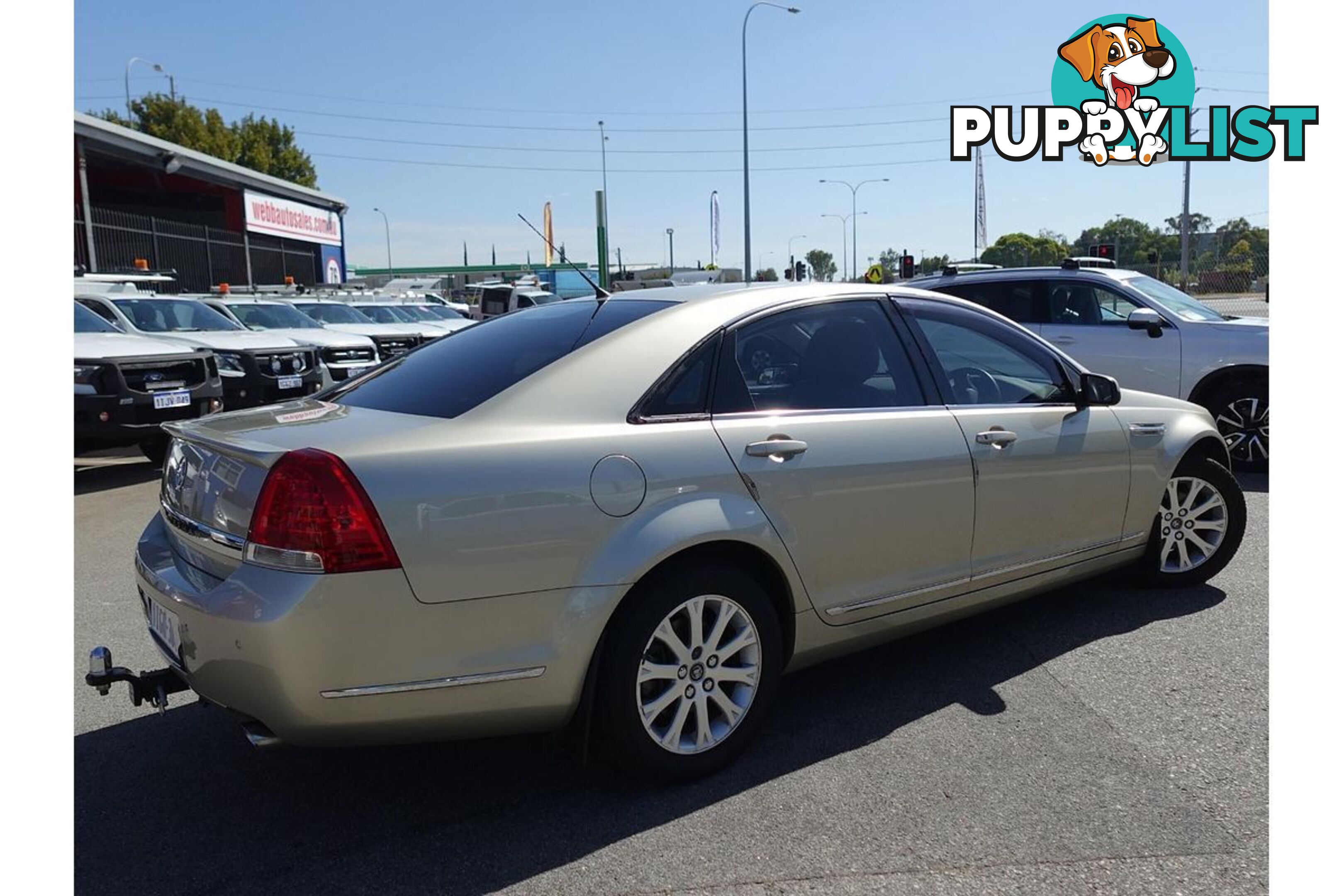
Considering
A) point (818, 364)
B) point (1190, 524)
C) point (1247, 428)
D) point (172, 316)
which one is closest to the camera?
point (818, 364)

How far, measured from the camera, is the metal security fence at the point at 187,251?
78.4ft

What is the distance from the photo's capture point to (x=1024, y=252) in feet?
130

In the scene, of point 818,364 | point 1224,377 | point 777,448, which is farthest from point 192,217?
point 777,448

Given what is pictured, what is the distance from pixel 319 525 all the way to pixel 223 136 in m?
51.5

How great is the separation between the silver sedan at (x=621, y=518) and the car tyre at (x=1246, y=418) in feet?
16.6

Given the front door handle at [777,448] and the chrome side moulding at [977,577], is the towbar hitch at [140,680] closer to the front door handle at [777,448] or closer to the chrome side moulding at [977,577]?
the front door handle at [777,448]

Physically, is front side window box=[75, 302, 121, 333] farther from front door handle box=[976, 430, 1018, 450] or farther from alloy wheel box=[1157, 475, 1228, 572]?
alloy wheel box=[1157, 475, 1228, 572]

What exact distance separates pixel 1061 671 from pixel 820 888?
1.86 m

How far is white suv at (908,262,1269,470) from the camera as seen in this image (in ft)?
27.8

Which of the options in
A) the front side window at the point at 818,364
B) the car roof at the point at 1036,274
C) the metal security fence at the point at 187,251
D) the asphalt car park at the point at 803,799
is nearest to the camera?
the asphalt car park at the point at 803,799

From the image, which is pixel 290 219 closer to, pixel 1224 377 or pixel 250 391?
pixel 250 391

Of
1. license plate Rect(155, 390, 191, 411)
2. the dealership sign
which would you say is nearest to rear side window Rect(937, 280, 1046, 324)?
license plate Rect(155, 390, 191, 411)

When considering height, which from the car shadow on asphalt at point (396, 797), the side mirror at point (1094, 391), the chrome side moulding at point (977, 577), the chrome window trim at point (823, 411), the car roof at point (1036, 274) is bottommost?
the car shadow on asphalt at point (396, 797)

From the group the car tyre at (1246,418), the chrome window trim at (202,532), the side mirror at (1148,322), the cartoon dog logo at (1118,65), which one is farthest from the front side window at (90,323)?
the cartoon dog logo at (1118,65)
